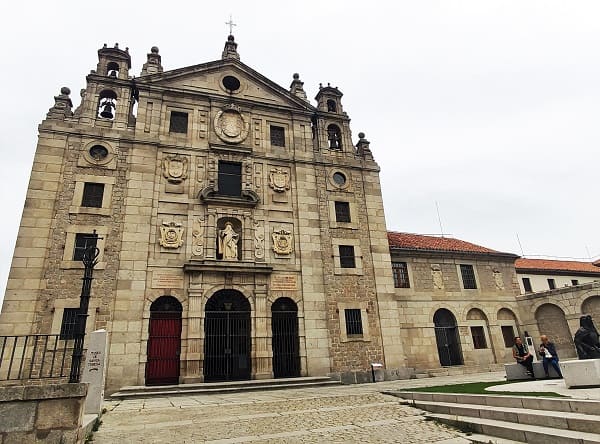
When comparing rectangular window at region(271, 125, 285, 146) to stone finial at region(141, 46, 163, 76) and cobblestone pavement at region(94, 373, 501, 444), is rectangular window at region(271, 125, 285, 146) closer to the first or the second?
stone finial at region(141, 46, 163, 76)

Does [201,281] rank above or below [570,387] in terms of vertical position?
above

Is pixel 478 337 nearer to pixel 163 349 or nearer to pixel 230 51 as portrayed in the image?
pixel 163 349

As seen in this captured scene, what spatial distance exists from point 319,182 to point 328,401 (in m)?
13.6

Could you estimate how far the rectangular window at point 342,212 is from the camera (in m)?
22.4

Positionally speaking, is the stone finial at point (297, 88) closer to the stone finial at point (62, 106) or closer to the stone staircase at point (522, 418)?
the stone finial at point (62, 106)

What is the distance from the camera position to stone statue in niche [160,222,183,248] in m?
18.3

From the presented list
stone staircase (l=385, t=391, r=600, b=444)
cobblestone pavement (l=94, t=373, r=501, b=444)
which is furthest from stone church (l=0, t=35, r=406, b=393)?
stone staircase (l=385, t=391, r=600, b=444)

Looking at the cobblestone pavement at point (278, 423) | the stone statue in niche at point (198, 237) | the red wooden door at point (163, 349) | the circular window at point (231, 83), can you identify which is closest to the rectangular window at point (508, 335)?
the cobblestone pavement at point (278, 423)

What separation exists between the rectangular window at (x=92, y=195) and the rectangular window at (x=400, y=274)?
55.0ft

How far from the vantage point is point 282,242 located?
66.6 ft

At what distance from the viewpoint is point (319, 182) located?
22625 millimetres

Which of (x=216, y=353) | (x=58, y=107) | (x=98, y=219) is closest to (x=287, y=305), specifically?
(x=216, y=353)

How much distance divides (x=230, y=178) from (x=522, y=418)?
56.3 ft

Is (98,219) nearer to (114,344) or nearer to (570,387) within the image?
(114,344)
